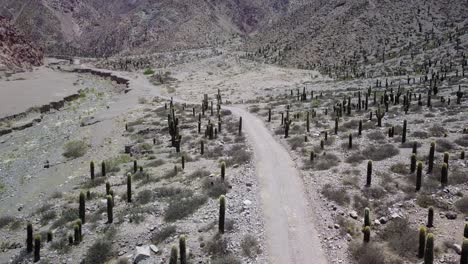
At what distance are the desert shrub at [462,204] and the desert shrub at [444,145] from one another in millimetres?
6160

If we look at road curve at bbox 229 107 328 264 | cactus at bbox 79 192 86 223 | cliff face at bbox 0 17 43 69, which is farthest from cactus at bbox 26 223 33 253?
cliff face at bbox 0 17 43 69

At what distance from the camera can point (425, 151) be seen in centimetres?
2094

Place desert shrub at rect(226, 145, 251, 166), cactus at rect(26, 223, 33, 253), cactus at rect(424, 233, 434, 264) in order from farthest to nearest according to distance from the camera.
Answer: desert shrub at rect(226, 145, 251, 166)
cactus at rect(26, 223, 33, 253)
cactus at rect(424, 233, 434, 264)

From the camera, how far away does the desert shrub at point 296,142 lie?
81.3ft

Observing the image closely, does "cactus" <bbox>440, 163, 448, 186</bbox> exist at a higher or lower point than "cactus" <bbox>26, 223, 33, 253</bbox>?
higher

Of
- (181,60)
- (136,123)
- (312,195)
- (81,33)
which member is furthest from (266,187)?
(81,33)

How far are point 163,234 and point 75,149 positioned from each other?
58.4ft

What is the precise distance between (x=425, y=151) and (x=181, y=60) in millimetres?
83432

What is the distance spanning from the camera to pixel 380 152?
21328 millimetres

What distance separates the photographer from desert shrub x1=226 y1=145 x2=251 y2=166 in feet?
74.3

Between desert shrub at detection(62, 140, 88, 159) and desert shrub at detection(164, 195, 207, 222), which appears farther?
desert shrub at detection(62, 140, 88, 159)

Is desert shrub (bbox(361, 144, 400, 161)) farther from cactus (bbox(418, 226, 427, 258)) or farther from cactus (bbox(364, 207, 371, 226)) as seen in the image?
cactus (bbox(418, 226, 427, 258))

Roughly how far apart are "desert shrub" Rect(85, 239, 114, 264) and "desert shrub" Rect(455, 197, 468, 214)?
12313mm

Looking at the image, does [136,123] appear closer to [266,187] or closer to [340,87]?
[266,187]
